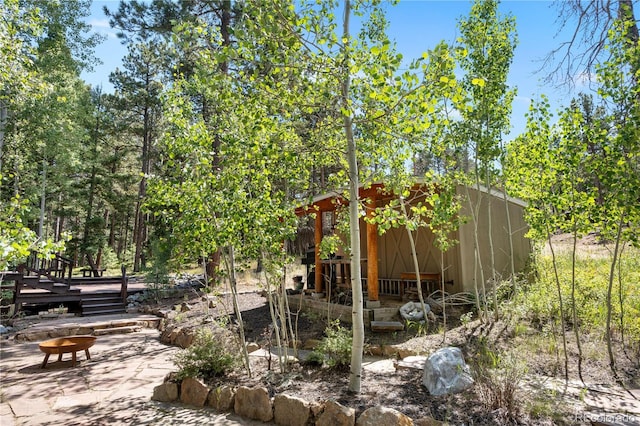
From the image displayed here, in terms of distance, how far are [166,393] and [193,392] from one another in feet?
1.32

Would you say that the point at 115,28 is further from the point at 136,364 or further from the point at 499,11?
the point at 499,11

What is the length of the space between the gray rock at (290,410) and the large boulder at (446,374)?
1.21 m

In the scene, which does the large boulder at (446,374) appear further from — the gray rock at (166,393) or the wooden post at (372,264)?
the wooden post at (372,264)

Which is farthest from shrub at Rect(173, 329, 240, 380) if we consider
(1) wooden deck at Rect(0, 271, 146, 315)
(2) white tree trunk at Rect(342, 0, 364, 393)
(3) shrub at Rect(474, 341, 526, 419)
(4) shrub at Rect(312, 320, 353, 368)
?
(1) wooden deck at Rect(0, 271, 146, 315)

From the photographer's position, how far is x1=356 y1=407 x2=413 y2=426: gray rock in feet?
9.09

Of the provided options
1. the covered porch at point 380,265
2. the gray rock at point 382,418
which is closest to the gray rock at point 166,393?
the gray rock at point 382,418

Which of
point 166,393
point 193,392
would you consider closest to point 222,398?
point 193,392

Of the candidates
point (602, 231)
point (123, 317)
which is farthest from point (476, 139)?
point (123, 317)

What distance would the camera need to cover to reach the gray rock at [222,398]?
12.2 feet

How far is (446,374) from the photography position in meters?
3.48

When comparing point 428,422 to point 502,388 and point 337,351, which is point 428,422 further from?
point 337,351

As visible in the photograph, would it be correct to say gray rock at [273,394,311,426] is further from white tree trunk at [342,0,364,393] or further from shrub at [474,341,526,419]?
shrub at [474,341,526,419]

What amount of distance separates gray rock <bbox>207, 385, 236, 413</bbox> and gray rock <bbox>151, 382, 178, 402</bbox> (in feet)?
1.64

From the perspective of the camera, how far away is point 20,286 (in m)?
9.57
